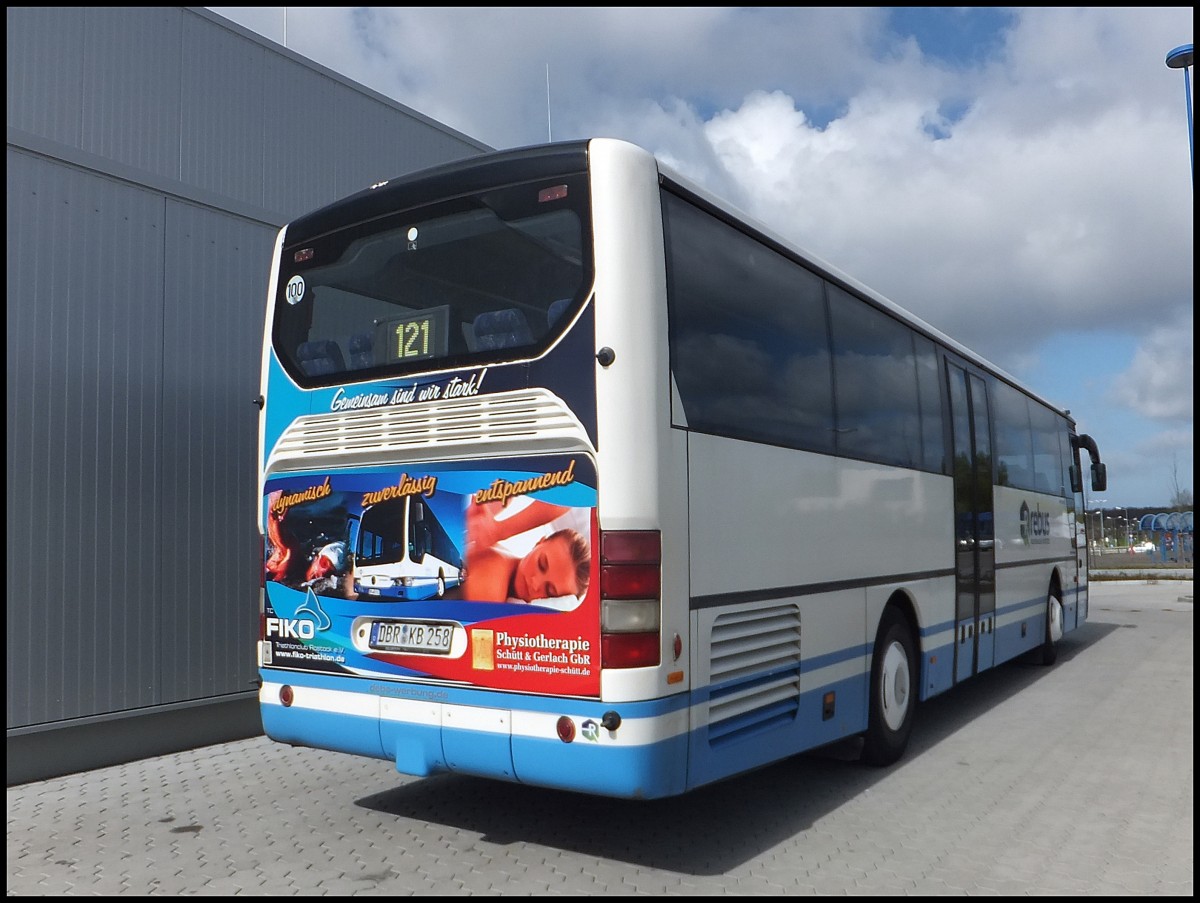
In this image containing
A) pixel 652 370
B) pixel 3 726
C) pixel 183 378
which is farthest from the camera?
pixel 183 378

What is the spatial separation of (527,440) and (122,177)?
4484 mm

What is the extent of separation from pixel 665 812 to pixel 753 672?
1.20 m

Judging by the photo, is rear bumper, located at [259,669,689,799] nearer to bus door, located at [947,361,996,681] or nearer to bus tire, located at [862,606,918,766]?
bus tire, located at [862,606,918,766]

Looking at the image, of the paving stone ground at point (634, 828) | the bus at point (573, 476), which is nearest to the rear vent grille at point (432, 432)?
the bus at point (573, 476)

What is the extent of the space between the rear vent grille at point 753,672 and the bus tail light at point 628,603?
1.84ft

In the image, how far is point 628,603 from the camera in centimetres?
466

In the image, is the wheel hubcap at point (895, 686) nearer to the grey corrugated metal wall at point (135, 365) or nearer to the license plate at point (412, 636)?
the license plate at point (412, 636)

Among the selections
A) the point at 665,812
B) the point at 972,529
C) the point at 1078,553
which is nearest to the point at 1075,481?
the point at 1078,553

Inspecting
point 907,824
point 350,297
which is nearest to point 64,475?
point 350,297

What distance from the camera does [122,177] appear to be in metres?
7.58

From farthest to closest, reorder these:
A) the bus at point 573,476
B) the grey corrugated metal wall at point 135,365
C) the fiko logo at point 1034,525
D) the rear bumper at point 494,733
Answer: the fiko logo at point 1034,525, the grey corrugated metal wall at point 135,365, the bus at point 573,476, the rear bumper at point 494,733

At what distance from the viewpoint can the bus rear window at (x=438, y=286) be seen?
5051 mm

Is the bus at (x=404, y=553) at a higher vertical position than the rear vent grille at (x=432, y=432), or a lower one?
lower

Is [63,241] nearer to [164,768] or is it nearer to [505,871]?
[164,768]
